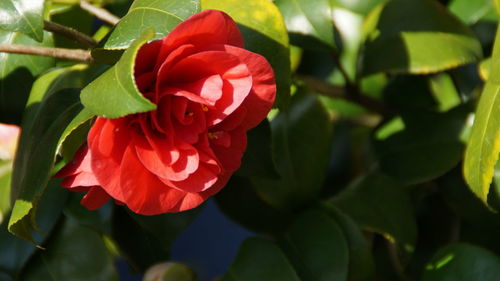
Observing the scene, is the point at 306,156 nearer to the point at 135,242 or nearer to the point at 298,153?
the point at 298,153

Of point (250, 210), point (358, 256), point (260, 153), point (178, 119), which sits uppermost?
point (178, 119)

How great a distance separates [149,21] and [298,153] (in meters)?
0.27

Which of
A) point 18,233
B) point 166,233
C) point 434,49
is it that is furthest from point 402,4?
point 18,233

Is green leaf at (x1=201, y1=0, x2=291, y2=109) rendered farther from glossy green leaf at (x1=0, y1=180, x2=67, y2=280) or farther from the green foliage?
glossy green leaf at (x1=0, y1=180, x2=67, y2=280)

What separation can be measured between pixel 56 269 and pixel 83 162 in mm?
218

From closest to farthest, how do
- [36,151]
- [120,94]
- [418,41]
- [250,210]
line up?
[120,94] < [36,151] < [418,41] < [250,210]

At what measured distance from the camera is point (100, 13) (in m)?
0.66

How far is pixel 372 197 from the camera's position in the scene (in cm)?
76

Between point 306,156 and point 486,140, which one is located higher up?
point 486,140

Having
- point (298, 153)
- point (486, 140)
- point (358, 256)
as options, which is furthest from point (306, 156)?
point (486, 140)

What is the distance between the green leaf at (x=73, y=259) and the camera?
0.69 meters

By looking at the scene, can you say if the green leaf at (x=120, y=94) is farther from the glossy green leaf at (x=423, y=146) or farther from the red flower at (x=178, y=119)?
the glossy green leaf at (x=423, y=146)

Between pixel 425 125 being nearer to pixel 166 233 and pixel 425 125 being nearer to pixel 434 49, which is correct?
pixel 434 49

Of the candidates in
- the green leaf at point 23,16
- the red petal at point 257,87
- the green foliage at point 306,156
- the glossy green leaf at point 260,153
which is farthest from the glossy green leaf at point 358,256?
the green leaf at point 23,16
